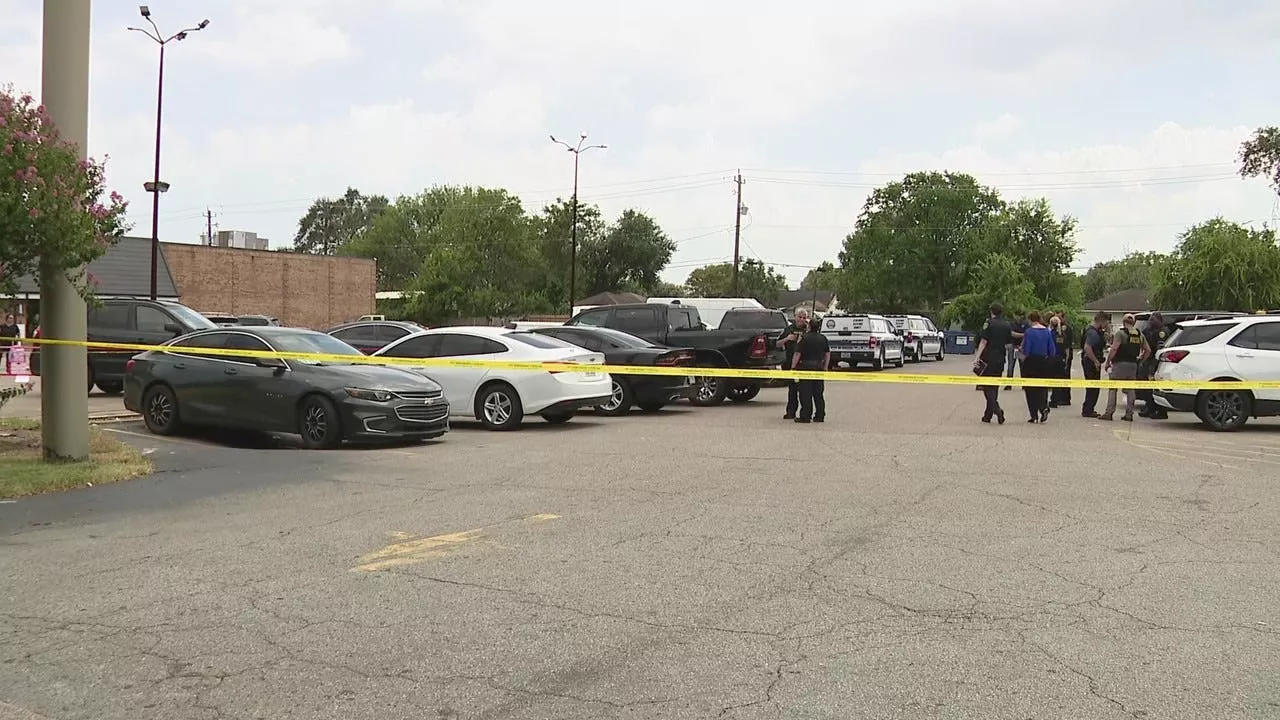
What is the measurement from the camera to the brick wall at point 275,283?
53000mm

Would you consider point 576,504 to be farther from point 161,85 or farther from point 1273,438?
point 161,85

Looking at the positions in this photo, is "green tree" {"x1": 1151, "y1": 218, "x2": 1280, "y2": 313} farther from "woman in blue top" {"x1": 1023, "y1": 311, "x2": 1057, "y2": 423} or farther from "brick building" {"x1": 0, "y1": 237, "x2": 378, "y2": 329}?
"brick building" {"x1": 0, "y1": 237, "x2": 378, "y2": 329}

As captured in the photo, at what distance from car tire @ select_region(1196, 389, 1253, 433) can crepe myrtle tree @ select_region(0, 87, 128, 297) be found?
47.0ft

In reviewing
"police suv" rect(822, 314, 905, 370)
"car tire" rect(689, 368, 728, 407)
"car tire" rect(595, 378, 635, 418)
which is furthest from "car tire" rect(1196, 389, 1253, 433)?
"police suv" rect(822, 314, 905, 370)

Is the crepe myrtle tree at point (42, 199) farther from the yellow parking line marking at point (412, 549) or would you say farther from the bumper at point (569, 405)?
the bumper at point (569, 405)

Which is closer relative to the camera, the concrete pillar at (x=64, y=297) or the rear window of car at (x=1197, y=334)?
the concrete pillar at (x=64, y=297)

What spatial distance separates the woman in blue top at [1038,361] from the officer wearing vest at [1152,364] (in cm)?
165

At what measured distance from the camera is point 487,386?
15.5 metres

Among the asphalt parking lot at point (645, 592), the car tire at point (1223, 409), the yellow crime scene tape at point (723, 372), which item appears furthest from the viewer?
the car tire at point (1223, 409)

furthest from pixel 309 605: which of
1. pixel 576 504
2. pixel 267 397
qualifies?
pixel 267 397

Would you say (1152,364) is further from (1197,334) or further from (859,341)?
(859,341)

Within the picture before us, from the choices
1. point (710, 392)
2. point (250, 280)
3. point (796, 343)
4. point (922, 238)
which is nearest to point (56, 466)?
point (796, 343)

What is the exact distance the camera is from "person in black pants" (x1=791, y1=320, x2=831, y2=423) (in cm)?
1655

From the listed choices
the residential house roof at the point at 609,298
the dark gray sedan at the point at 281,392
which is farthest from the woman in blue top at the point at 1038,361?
the residential house roof at the point at 609,298
